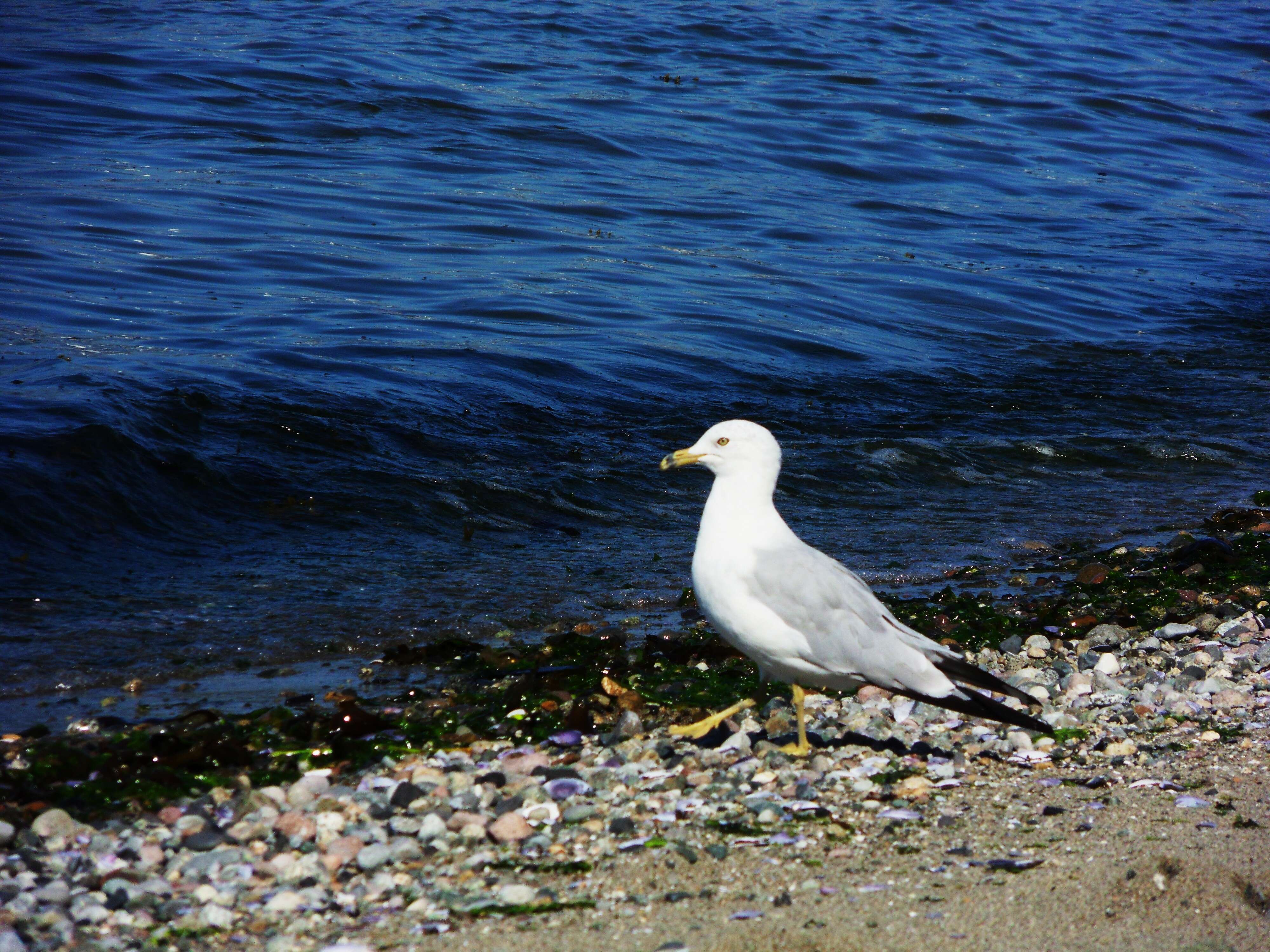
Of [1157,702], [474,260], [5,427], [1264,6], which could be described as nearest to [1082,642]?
[1157,702]

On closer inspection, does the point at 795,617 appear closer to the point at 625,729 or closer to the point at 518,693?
the point at 625,729

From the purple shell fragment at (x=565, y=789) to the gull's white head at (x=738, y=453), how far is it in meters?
1.18

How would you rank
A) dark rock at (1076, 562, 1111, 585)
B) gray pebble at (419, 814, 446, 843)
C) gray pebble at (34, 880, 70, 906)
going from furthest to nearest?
dark rock at (1076, 562, 1111, 585)
gray pebble at (419, 814, 446, 843)
gray pebble at (34, 880, 70, 906)

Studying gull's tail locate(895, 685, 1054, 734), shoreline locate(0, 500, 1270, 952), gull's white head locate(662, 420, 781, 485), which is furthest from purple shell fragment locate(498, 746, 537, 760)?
gull's tail locate(895, 685, 1054, 734)

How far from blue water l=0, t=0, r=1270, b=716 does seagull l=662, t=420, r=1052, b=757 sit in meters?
1.71

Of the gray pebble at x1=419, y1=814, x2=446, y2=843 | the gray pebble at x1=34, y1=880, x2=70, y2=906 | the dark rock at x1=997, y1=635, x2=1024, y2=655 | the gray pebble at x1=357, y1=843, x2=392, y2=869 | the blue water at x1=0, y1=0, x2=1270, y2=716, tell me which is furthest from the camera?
the blue water at x1=0, y1=0, x2=1270, y2=716

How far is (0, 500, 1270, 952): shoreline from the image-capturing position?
320cm

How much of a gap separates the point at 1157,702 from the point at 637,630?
2.19m

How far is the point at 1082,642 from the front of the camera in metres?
5.61

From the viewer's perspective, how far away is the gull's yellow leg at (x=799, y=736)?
14.1ft

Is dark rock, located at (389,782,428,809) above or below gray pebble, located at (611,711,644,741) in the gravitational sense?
above

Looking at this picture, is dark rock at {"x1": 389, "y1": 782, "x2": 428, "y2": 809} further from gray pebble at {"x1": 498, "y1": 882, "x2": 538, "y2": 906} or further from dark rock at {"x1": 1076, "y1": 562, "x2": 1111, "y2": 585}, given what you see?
dark rock at {"x1": 1076, "y1": 562, "x2": 1111, "y2": 585}

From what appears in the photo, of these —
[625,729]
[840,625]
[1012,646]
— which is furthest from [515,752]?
[1012,646]

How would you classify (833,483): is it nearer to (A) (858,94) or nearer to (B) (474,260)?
(B) (474,260)
